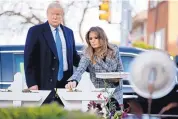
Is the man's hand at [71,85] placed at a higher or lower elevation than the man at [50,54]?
lower

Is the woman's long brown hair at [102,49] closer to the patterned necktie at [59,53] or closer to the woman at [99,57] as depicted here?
the woman at [99,57]

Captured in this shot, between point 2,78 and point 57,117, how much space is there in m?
7.25

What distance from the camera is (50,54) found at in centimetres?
680

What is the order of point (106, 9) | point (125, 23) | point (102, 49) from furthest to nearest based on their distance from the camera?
point (125, 23) → point (106, 9) → point (102, 49)

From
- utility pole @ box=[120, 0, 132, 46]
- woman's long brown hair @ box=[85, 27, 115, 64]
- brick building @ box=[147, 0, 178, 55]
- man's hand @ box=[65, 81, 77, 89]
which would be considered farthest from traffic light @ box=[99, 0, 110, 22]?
brick building @ box=[147, 0, 178, 55]

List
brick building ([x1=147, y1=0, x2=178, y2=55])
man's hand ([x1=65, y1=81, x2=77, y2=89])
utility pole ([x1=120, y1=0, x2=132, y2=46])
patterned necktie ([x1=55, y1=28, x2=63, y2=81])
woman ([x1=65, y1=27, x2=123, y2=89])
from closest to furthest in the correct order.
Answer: man's hand ([x1=65, y1=81, x2=77, y2=89])
woman ([x1=65, y1=27, x2=123, y2=89])
patterned necktie ([x1=55, y1=28, x2=63, y2=81])
utility pole ([x1=120, y1=0, x2=132, y2=46])
brick building ([x1=147, y1=0, x2=178, y2=55])

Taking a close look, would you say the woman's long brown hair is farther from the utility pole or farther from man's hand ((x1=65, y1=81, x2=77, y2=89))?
the utility pole

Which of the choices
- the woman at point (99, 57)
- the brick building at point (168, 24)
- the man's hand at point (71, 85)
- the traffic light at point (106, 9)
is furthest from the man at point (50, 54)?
the brick building at point (168, 24)

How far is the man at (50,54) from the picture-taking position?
679 cm

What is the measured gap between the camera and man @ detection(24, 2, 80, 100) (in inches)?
267

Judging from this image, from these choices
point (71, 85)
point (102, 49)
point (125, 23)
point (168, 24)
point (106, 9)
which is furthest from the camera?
point (168, 24)

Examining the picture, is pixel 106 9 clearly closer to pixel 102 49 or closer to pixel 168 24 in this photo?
pixel 102 49

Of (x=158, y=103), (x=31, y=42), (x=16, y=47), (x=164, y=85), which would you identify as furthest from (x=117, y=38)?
(x=164, y=85)

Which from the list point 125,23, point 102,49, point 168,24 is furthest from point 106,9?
point 168,24
